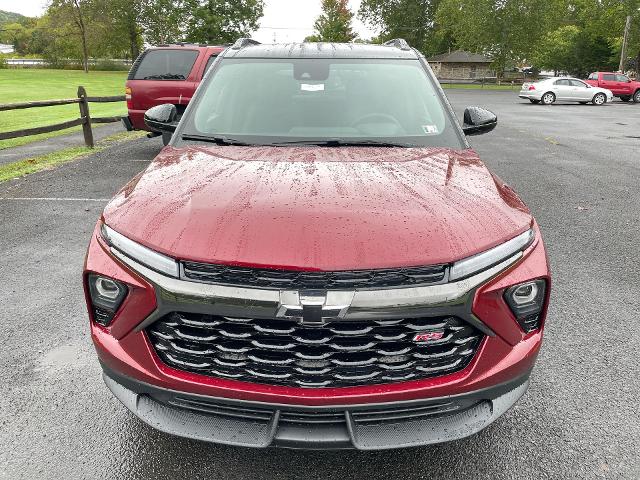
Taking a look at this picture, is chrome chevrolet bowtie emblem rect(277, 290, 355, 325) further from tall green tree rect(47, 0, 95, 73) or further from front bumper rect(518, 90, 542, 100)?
tall green tree rect(47, 0, 95, 73)

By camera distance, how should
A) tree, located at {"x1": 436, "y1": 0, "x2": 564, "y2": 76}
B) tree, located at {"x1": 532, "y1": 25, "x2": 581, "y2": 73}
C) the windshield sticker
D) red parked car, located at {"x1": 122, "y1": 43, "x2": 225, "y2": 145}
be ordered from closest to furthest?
the windshield sticker < red parked car, located at {"x1": 122, "y1": 43, "x2": 225, "y2": 145} < tree, located at {"x1": 436, "y1": 0, "x2": 564, "y2": 76} < tree, located at {"x1": 532, "y1": 25, "x2": 581, "y2": 73}

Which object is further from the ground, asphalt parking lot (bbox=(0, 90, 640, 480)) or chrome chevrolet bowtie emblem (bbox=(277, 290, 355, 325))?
chrome chevrolet bowtie emblem (bbox=(277, 290, 355, 325))

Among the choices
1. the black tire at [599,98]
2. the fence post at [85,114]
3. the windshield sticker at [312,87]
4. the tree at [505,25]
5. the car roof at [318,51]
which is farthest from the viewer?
the tree at [505,25]

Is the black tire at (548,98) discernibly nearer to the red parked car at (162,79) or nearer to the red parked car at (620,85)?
the red parked car at (620,85)

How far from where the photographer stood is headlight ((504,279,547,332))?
194cm

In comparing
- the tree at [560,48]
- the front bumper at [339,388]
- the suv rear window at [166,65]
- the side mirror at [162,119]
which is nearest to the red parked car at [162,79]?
the suv rear window at [166,65]

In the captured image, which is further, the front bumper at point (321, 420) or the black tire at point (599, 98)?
the black tire at point (599, 98)

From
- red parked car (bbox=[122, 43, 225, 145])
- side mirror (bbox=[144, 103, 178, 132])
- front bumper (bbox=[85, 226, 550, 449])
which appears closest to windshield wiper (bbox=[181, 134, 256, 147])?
side mirror (bbox=[144, 103, 178, 132])

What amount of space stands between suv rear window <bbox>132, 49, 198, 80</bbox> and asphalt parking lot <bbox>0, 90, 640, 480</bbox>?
16.7ft

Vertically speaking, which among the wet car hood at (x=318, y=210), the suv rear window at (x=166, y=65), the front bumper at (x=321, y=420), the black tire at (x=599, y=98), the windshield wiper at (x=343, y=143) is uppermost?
the suv rear window at (x=166, y=65)

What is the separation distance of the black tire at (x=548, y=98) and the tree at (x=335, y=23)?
5654 centimetres

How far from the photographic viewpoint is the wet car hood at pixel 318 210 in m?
1.83

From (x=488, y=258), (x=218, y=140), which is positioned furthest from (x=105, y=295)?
(x=488, y=258)

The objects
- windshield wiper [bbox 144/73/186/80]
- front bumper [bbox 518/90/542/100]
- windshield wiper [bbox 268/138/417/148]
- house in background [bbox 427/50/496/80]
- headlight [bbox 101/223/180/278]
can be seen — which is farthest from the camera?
house in background [bbox 427/50/496/80]
